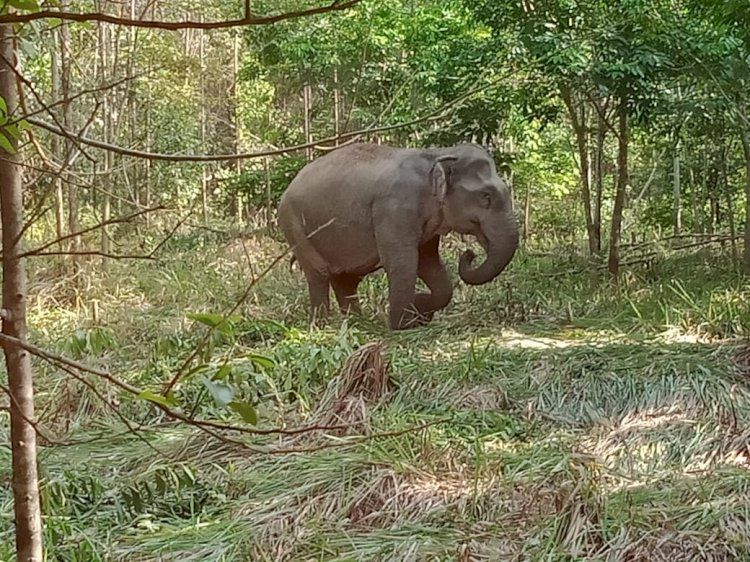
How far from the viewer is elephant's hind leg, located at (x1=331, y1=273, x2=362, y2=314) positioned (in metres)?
6.58

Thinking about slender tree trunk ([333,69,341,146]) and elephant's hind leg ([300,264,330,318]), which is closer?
elephant's hind leg ([300,264,330,318])

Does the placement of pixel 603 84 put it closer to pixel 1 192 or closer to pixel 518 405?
pixel 518 405

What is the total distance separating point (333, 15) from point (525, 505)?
7004 millimetres

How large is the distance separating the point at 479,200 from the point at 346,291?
1291 millimetres

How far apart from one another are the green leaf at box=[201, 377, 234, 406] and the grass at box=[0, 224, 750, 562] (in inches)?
4.3

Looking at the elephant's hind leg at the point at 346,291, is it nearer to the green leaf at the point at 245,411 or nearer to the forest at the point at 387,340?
the forest at the point at 387,340

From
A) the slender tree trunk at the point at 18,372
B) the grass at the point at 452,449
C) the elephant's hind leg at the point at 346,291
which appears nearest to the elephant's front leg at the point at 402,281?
the grass at the point at 452,449

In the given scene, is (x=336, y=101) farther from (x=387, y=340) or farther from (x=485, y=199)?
(x=387, y=340)

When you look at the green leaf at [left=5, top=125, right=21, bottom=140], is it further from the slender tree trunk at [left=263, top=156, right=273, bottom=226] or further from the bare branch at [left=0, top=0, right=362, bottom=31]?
the slender tree trunk at [left=263, top=156, right=273, bottom=226]

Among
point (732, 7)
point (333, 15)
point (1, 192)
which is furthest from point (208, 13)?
point (1, 192)

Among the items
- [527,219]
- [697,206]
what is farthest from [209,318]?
[527,219]

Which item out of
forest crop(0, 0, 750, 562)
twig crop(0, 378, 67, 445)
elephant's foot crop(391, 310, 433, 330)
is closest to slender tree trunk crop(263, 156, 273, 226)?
forest crop(0, 0, 750, 562)

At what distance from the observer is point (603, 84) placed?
6.64 metres

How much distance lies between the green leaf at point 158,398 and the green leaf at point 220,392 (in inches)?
1.5
